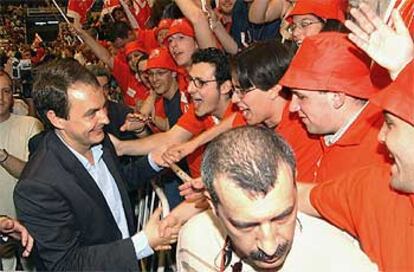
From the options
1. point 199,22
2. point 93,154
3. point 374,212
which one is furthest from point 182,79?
point 374,212

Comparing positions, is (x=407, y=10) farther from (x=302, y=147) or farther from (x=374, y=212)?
(x=374, y=212)

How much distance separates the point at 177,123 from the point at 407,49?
186 centimetres

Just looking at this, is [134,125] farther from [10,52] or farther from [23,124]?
[10,52]

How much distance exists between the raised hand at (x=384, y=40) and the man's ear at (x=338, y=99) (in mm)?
209

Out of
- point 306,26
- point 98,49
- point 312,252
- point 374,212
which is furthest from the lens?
point 98,49

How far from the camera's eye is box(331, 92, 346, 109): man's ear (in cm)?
207

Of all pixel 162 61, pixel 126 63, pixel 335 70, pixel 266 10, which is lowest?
pixel 126 63

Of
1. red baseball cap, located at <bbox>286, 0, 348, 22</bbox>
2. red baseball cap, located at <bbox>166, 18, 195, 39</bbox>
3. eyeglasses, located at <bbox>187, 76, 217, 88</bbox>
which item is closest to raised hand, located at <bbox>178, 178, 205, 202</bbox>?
red baseball cap, located at <bbox>286, 0, 348, 22</bbox>

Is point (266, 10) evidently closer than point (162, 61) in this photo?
Yes

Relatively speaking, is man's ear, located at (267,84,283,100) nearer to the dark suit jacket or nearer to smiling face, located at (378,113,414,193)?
the dark suit jacket

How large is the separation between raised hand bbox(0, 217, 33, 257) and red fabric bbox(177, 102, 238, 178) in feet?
3.61

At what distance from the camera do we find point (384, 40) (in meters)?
1.82

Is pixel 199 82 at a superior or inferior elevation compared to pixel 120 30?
superior

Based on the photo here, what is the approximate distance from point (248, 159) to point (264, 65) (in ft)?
3.80
